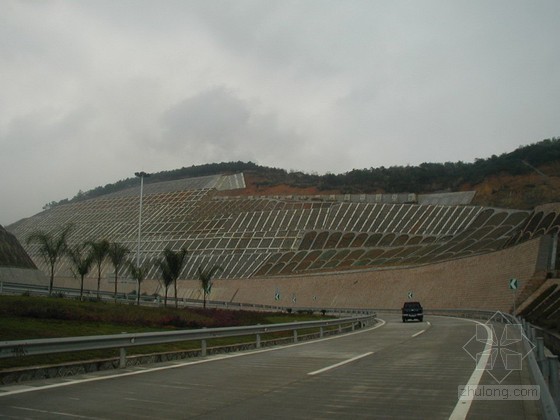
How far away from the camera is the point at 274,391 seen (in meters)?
9.65

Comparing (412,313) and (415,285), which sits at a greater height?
(415,285)

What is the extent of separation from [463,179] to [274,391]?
399 feet

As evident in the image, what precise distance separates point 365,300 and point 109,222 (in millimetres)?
75543

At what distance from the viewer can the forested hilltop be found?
10338 cm

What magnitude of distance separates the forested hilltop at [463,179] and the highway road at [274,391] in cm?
8777

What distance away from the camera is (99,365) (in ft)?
41.9

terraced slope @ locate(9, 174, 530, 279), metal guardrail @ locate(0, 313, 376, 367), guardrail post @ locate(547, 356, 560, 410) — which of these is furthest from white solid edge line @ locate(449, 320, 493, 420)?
terraced slope @ locate(9, 174, 530, 279)

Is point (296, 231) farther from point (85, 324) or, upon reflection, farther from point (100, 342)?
point (100, 342)

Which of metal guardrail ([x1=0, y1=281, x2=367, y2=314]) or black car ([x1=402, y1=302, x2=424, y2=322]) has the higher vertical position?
metal guardrail ([x1=0, y1=281, x2=367, y2=314])

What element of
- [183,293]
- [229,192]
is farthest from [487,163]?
[183,293]

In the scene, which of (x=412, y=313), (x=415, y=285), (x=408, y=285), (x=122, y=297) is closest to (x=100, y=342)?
(x=412, y=313)

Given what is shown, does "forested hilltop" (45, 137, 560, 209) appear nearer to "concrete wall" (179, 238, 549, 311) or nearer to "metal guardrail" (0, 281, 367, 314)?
"concrete wall" (179, 238, 549, 311)

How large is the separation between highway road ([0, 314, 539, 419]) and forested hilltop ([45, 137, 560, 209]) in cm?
8777

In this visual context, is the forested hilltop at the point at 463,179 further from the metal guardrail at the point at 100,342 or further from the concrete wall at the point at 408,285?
the metal guardrail at the point at 100,342
